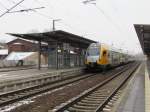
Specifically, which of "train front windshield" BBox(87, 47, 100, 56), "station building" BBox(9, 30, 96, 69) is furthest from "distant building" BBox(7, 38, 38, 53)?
"train front windshield" BBox(87, 47, 100, 56)

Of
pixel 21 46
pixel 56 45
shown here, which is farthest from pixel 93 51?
pixel 21 46

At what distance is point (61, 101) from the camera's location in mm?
13711

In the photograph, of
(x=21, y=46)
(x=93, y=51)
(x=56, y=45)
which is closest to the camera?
(x=93, y=51)

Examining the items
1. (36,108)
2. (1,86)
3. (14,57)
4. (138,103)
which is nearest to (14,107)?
A: (36,108)

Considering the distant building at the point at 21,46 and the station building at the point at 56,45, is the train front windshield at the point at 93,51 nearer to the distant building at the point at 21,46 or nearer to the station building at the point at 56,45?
the station building at the point at 56,45

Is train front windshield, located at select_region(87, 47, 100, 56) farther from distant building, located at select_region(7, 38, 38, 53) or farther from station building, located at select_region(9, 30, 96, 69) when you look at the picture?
distant building, located at select_region(7, 38, 38, 53)

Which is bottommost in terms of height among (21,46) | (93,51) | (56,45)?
(93,51)

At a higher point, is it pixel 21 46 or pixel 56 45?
pixel 21 46

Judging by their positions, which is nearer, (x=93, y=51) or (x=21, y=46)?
(x=93, y=51)

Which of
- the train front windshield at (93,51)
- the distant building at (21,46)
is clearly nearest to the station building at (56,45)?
the train front windshield at (93,51)

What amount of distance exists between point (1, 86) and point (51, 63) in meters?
19.9

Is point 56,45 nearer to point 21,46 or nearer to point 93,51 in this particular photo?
point 93,51

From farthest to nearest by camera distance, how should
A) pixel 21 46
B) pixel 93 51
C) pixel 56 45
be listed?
1. pixel 21 46
2. pixel 56 45
3. pixel 93 51

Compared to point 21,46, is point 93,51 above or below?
below
